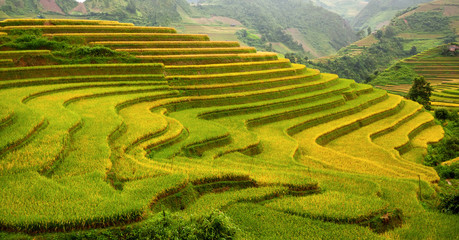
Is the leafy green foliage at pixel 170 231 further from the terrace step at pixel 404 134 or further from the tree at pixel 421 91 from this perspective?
the tree at pixel 421 91

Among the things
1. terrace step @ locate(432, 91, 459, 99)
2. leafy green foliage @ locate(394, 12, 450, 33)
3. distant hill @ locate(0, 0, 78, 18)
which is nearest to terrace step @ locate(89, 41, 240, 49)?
terrace step @ locate(432, 91, 459, 99)

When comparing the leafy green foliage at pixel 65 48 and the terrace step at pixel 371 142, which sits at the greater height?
the leafy green foliage at pixel 65 48

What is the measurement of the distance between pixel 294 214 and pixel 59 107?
865 cm

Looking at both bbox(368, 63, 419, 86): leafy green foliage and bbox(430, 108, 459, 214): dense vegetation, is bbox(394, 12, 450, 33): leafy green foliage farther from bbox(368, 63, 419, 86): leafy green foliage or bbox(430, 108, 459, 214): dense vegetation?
bbox(430, 108, 459, 214): dense vegetation

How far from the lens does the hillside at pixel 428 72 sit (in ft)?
132

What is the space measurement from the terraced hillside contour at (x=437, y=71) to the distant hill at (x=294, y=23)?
138 feet

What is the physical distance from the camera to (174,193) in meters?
5.77

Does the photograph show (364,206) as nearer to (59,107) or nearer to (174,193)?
(174,193)

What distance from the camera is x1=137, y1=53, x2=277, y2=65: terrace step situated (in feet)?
60.0

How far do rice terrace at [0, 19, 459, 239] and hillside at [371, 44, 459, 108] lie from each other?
64.2ft

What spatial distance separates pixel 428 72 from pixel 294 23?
7467 centimetres

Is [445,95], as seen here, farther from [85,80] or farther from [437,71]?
[85,80]

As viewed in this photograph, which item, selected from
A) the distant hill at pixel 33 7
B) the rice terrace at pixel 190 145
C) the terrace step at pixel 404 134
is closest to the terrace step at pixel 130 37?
the rice terrace at pixel 190 145

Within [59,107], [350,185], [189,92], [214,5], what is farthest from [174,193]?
[214,5]
